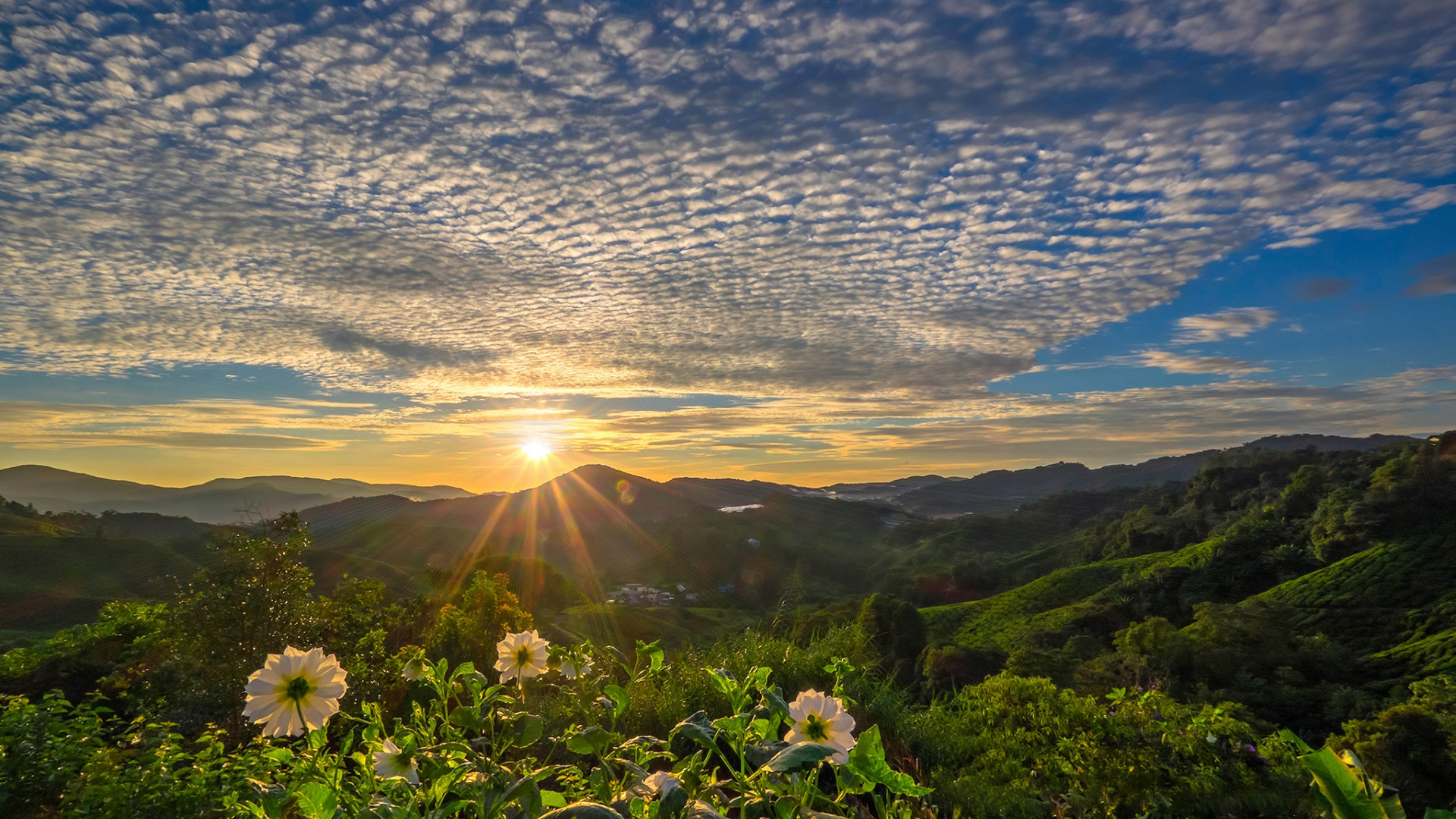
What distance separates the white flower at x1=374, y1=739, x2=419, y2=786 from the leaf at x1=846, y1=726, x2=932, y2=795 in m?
1.05

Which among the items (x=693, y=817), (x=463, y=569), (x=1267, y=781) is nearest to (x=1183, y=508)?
(x=463, y=569)

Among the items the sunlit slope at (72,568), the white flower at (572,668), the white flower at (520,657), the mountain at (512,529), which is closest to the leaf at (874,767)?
the white flower at (572,668)

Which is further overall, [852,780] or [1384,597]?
[1384,597]

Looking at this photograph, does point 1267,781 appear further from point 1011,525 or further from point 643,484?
point 643,484

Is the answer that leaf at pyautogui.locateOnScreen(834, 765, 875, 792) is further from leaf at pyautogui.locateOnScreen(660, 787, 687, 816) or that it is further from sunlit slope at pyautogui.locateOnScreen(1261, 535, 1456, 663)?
sunlit slope at pyautogui.locateOnScreen(1261, 535, 1456, 663)

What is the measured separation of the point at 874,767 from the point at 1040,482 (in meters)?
165

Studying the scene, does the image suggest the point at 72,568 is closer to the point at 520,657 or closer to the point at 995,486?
the point at 520,657

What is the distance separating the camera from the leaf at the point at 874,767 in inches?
45.6

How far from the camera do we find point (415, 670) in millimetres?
2006

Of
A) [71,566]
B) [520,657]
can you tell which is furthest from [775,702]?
[71,566]

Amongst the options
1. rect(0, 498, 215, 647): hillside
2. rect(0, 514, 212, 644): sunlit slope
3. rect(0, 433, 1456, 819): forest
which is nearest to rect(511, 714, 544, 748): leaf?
rect(0, 433, 1456, 819): forest

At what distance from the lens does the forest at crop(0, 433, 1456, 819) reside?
1.45 meters

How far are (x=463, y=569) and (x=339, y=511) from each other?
64894 mm

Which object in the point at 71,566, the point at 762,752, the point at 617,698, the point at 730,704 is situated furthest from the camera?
the point at 71,566
